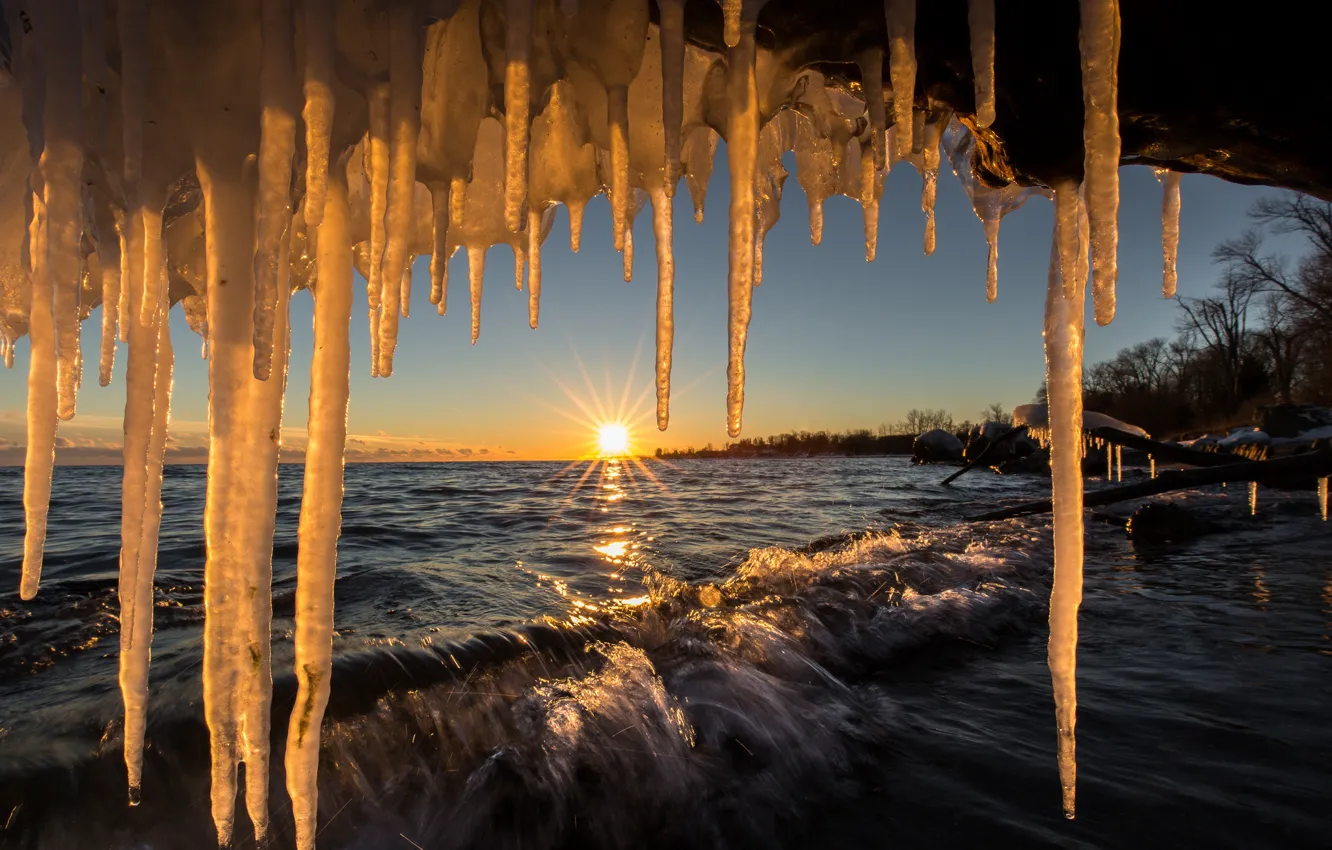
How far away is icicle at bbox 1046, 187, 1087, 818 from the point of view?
53.6 inches

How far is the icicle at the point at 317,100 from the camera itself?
115 cm

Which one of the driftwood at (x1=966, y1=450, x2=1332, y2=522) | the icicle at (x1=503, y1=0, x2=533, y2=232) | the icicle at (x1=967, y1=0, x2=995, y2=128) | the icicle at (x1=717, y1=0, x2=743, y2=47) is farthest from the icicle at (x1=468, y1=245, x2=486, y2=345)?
the driftwood at (x1=966, y1=450, x2=1332, y2=522)

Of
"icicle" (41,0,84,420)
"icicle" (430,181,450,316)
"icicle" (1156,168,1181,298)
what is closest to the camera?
"icicle" (41,0,84,420)

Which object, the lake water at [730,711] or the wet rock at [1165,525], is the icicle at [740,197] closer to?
the lake water at [730,711]

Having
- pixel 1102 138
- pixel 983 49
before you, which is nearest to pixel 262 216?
pixel 983 49

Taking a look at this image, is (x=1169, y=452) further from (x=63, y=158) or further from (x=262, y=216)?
(x=63, y=158)

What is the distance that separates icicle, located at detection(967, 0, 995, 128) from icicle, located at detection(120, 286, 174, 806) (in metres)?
2.03

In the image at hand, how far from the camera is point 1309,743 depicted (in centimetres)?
252

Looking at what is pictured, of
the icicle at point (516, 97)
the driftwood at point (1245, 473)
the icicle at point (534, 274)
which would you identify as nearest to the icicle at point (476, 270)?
the icicle at point (534, 274)

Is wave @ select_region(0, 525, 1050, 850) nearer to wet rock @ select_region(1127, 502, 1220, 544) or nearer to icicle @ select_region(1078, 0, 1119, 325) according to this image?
icicle @ select_region(1078, 0, 1119, 325)

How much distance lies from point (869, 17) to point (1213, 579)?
271 inches

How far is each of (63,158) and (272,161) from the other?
1.45 feet

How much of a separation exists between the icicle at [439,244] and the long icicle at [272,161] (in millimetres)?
753

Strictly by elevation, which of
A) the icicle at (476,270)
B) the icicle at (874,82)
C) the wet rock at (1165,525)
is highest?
the icicle at (874,82)
